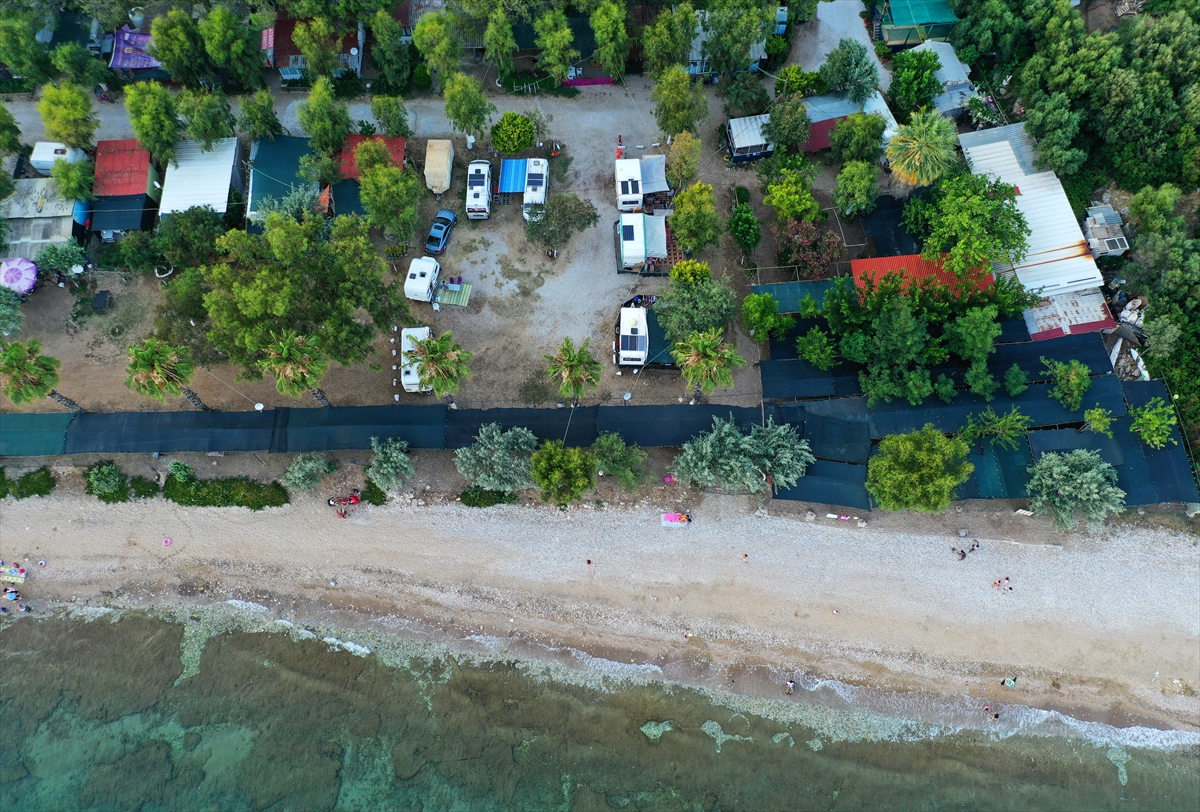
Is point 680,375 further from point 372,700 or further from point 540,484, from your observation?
point 372,700

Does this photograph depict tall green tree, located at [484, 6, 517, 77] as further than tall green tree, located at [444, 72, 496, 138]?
Yes

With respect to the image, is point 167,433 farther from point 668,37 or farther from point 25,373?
point 668,37

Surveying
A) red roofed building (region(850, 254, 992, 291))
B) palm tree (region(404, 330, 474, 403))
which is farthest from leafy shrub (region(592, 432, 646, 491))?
red roofed building (region(850, 254, 992, 291))

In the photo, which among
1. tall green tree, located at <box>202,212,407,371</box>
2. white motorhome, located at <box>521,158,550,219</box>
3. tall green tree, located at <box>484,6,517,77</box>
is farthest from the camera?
white motorhome, located at <box>521,158,550,219</box>

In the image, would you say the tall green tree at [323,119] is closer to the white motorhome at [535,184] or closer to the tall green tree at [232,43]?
the tall green tree at [232,43]

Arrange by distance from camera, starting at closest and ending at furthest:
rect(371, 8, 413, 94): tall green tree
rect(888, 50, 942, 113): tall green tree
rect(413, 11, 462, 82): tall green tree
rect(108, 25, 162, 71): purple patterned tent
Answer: rect(413, 11, 462, 82): tall green tree, rect(371, 8, 413, 94): tall green tree, rect(888, 50, 942, 113): tall green tree, rect(108, 25, 162, 71): purple patterned tent

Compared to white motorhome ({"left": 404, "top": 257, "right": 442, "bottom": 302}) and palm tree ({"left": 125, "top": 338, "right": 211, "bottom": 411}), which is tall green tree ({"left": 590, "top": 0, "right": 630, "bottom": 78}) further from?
Result: palm tree ({"left": 125, "top": 338, "right": 211, "bottom": 411})

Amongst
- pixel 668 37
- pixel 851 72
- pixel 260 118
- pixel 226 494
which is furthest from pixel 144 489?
pixel 851 72

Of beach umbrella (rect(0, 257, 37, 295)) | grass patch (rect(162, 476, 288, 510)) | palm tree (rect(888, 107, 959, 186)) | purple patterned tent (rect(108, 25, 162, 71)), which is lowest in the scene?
grass patch (rect(162, 476, 288, 510))
